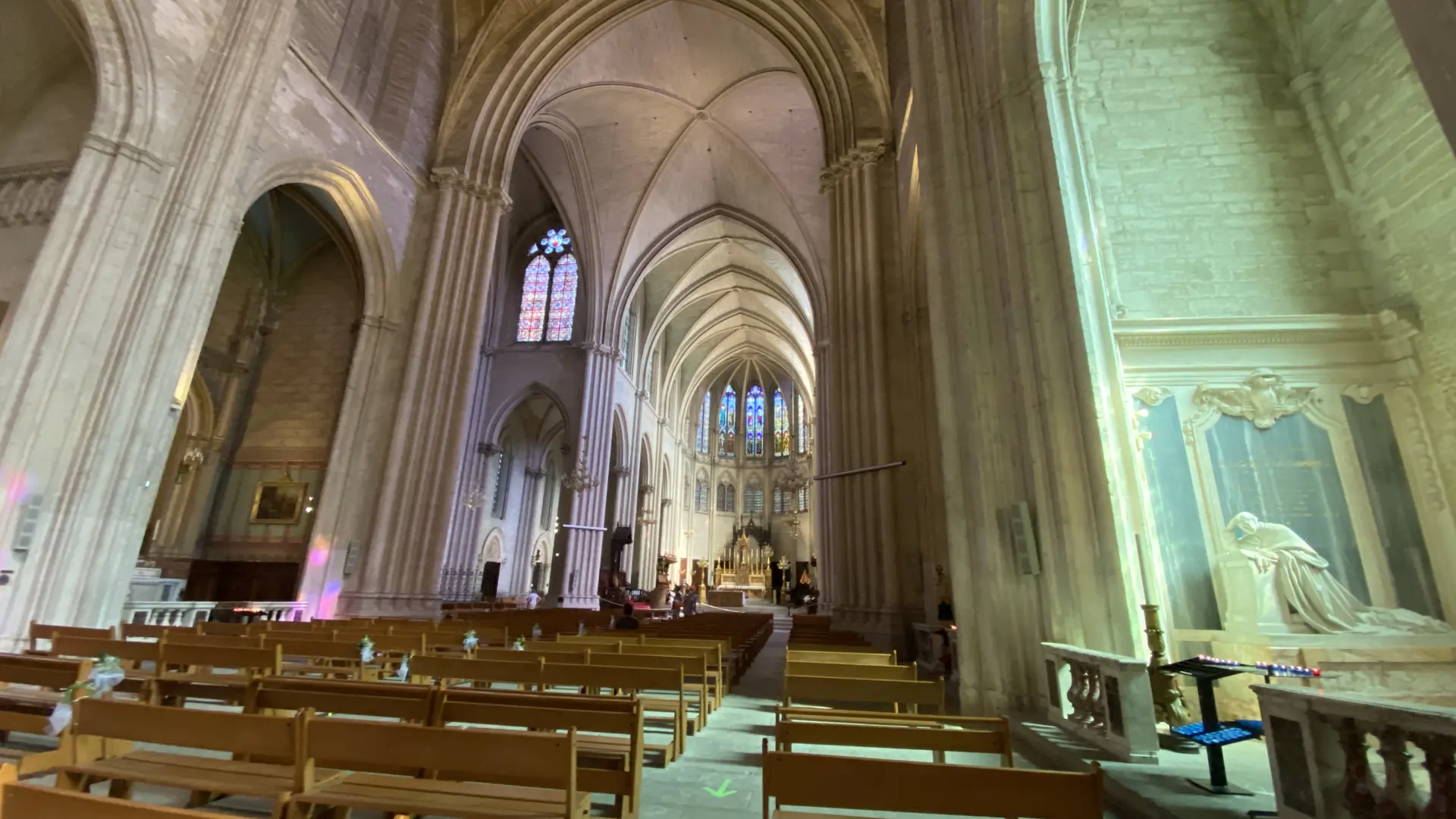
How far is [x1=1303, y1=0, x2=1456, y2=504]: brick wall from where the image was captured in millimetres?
5316

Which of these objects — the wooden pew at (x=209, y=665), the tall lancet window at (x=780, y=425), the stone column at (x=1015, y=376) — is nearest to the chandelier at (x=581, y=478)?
the stone column at (x=1015, y=376)

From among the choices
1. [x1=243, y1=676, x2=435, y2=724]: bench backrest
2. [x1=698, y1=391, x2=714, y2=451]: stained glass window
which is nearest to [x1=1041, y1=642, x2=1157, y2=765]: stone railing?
[x1=243, y1=676, x2=435, y2=724]: bench backrest

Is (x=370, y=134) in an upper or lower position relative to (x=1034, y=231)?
upper

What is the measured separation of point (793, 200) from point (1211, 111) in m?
13.0

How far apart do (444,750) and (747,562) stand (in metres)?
32.7

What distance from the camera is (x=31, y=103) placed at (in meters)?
8.73

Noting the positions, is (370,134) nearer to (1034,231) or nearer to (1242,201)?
(1034,231)

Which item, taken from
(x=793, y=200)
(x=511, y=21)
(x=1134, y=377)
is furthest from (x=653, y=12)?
(x=1134, y=377)

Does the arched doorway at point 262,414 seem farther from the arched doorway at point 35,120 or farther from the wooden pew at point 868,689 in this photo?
the wooden pew at point 868,689

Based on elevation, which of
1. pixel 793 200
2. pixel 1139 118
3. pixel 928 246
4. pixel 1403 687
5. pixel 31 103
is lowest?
pixel 1403 687

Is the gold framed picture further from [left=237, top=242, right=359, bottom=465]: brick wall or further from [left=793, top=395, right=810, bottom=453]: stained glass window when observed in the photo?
[left=793, top=395, right=810, bottom=453]: stained glass window

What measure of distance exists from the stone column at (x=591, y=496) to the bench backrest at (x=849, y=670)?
15522 millimetres

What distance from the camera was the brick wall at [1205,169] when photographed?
20.0 feet

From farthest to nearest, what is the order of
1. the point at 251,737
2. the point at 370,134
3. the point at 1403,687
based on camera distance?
the point at 370,134 → the point at 1403,687 → the point at 251,737
